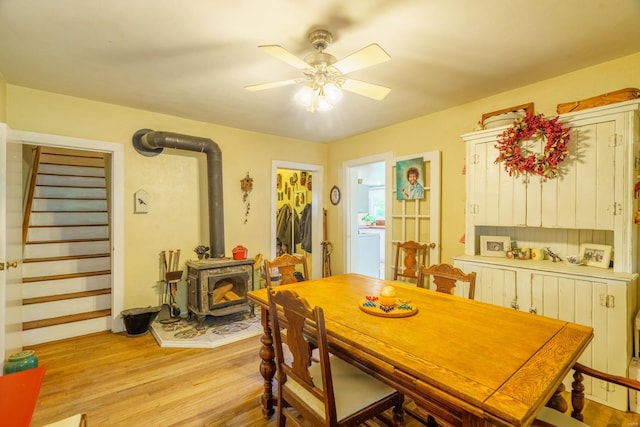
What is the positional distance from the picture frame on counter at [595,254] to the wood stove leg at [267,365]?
2499mm

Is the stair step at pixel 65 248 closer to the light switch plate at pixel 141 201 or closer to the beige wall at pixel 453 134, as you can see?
the light switch plate at pixel 141 201

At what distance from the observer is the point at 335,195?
4.85m

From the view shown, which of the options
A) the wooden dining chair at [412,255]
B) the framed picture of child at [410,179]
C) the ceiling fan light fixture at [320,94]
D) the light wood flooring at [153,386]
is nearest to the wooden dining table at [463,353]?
the light wood flooring at [153,386]

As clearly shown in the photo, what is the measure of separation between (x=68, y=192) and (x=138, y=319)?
2.77 metres

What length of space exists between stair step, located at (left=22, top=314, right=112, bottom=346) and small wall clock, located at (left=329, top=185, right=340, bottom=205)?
11.0ft

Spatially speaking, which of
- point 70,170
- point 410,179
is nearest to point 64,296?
point 70,170

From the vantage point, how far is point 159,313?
353 centimetres

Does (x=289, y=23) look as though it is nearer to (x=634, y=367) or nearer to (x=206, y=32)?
(x=206, y=32)

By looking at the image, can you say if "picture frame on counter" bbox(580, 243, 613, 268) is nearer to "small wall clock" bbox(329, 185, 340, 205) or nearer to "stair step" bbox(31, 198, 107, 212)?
"small wall clock" bbox(329, 185, 340, 205)

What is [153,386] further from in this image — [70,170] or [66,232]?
[70,170]

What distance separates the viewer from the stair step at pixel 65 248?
3.71 m

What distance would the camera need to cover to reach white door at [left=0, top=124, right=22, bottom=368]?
204cm

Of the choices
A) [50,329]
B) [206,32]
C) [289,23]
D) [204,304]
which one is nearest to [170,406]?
[204,304]

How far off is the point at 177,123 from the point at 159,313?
7.65 ft
